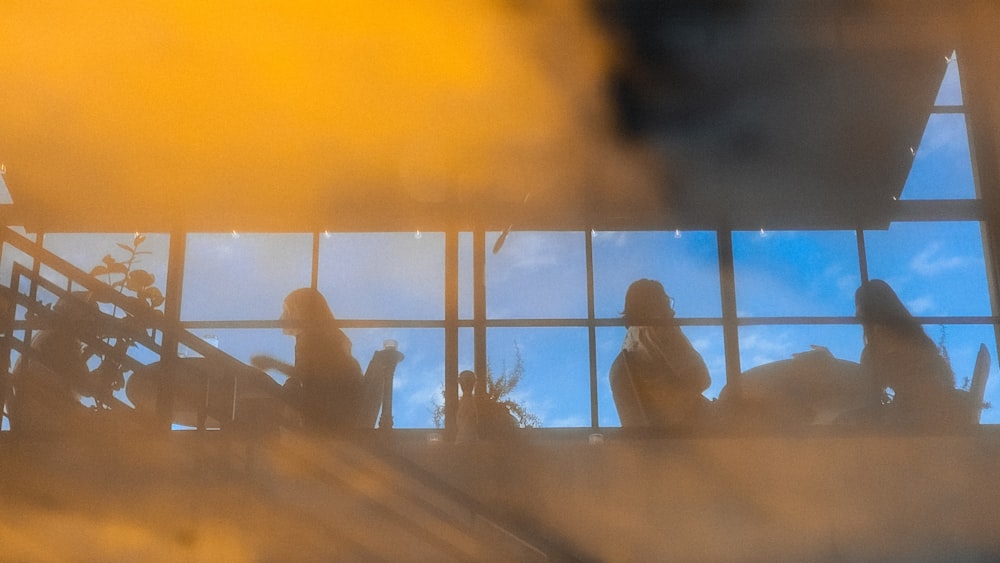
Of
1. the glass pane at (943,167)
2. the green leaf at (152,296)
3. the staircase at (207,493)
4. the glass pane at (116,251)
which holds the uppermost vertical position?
the glass pane at (943,167)

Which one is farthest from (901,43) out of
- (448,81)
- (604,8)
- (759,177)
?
(448,81)

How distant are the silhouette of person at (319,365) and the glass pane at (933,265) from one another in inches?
86.0

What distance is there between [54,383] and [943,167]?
366 centimetres

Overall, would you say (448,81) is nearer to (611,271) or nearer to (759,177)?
(611,271)

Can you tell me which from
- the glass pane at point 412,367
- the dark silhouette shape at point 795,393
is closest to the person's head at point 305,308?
the glass pane at point 412,367

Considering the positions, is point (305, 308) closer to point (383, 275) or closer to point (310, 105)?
point (383, 275)

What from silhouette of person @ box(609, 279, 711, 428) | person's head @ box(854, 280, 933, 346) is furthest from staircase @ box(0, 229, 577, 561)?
person's head @ box(854, 280, 933, 346)

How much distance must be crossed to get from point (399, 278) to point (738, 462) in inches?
60.1

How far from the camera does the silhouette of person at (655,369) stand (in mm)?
3432

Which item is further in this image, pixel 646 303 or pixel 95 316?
pixel 646 303

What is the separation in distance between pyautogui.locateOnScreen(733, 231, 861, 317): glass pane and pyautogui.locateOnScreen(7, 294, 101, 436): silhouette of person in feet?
8.35

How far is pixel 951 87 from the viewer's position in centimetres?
383

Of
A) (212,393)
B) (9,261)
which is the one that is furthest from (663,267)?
(9,261)

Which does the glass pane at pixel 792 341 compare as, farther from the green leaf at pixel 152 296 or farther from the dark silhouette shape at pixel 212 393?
the green leaf at pixel 152 296
